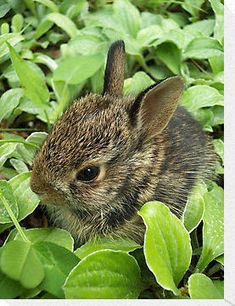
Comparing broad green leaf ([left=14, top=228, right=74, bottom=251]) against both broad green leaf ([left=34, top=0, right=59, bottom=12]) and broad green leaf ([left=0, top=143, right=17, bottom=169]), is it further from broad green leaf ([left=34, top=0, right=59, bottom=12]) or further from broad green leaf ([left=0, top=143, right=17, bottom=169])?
broad green leaf ([left=34, top=0, right=59, bottom=12])

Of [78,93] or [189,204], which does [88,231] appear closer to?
[189,204]

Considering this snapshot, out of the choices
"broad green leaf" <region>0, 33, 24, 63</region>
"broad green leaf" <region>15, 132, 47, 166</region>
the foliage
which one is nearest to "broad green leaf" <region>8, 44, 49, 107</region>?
the foliage

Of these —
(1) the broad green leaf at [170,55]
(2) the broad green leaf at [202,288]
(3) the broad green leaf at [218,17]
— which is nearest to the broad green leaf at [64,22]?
(1) the broad green leaf at [170,55]

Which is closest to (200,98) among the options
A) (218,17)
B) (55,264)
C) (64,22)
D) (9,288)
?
(218,17)

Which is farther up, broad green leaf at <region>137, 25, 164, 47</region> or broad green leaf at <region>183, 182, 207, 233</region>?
broad green leaf at <region>137, 25, 164, 47</region>

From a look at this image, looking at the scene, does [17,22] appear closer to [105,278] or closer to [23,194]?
[23,194]
